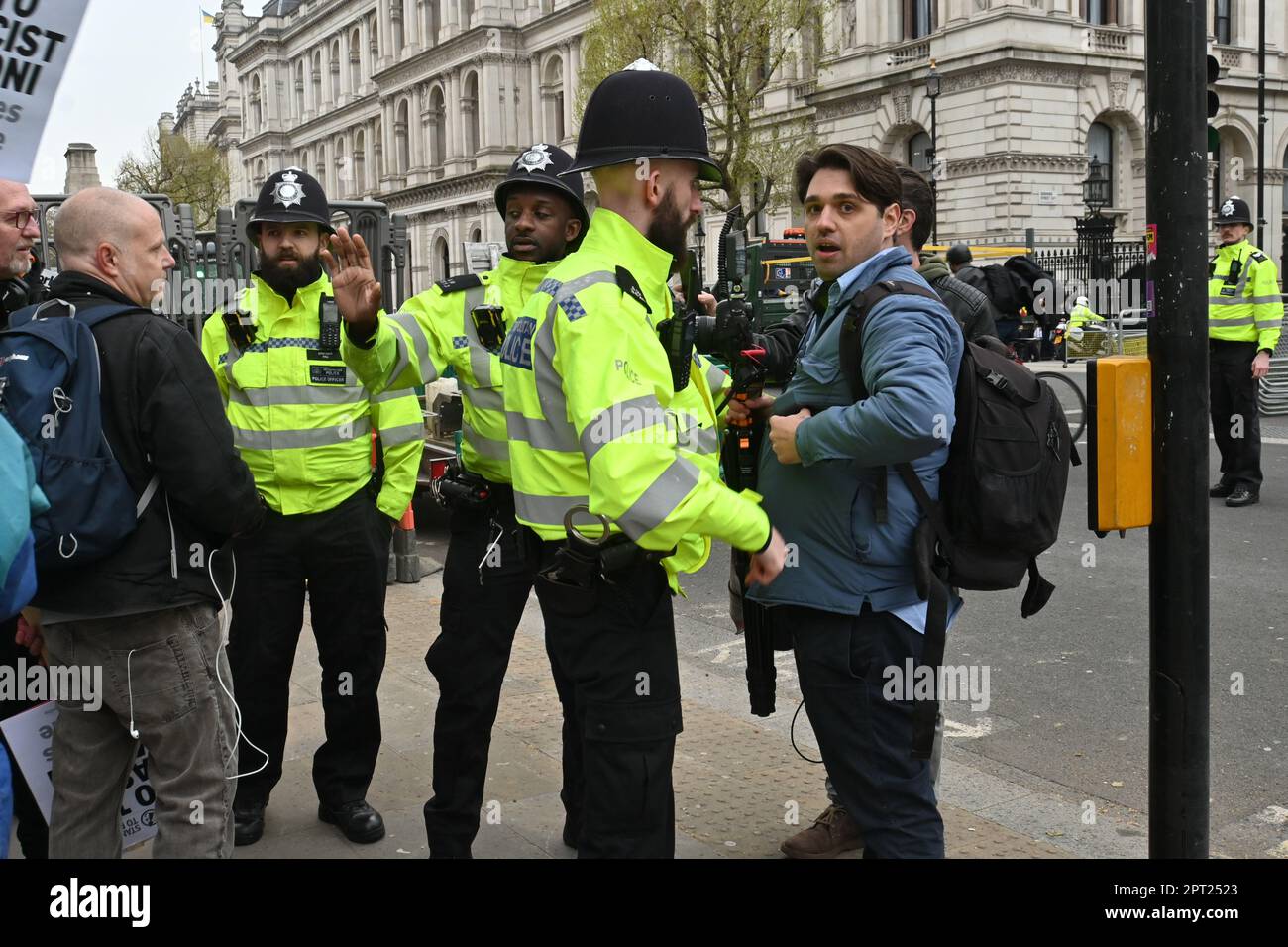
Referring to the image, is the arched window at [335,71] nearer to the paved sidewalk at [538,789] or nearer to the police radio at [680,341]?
the paved sidewalk at [538,789]

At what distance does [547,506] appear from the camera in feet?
10.0

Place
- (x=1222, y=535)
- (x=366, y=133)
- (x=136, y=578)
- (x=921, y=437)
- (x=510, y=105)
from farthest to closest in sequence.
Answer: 1. (x=366, y=133)
2. (x=510, y=105)
3. (x=1222, y=535)
4. (x=136, y=578)
5. (x=921, y=437)

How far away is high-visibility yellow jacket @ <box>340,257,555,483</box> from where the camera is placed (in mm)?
4074

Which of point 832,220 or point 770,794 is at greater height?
point 832,220

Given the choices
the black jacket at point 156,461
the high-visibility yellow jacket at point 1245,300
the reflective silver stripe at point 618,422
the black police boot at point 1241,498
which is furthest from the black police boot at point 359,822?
the high-visibility yellow jacket at point 1245,300

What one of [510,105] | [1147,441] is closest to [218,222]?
[1147,441]

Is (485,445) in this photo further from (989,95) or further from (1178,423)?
(989,95)

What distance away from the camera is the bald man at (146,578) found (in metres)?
3.10

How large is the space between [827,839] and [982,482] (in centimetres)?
148

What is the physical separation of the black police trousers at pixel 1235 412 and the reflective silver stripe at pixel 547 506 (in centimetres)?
798

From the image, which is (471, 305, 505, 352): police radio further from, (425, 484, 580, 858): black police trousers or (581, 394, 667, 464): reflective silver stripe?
(581, 394, 667, 464): reflective silver stripe

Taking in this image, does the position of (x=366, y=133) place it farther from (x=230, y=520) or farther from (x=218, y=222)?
(x=230, y=520)

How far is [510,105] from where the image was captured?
6494 centimetres

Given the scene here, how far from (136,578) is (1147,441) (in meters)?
2.43
